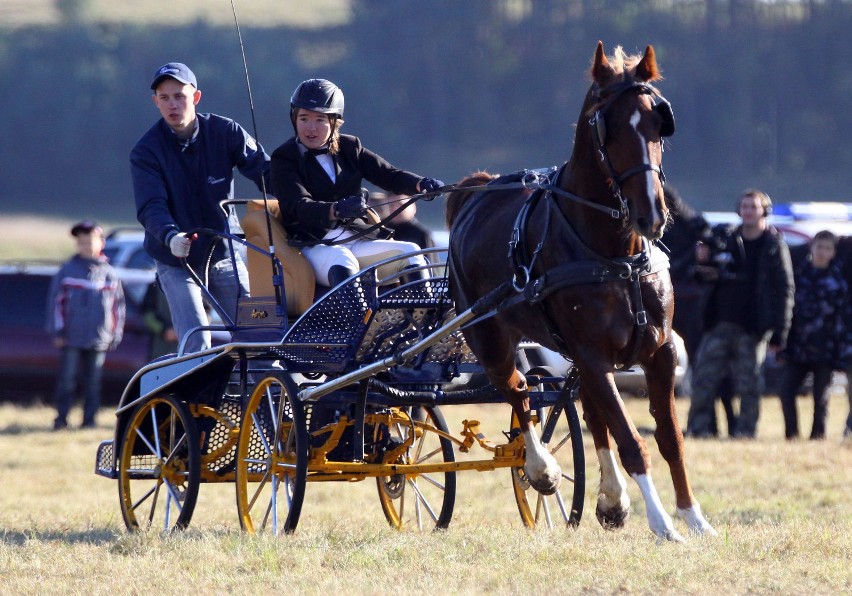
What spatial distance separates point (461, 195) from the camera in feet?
25.5

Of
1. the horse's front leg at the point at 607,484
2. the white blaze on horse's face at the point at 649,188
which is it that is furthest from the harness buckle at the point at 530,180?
the horse's front leg at the point at 607,484

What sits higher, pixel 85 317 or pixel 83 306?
pixel 83 306

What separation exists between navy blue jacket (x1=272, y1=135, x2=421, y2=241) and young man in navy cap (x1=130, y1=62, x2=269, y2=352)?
18cm

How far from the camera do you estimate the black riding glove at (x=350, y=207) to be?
697 centimetres

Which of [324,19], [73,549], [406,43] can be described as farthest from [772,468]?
[406,43]

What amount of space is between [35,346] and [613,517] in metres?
10.1

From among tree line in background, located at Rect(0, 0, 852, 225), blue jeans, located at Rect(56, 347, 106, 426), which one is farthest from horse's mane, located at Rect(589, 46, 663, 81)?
tree line in background, located at Rect(0, 0, 852, 225)

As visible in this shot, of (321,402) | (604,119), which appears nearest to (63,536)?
(321,402)

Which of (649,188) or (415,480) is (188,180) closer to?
(415,480)

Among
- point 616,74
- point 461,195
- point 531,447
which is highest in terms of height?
point 616,74

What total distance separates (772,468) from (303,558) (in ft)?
18.1

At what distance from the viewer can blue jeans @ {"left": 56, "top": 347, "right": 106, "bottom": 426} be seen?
13961mm

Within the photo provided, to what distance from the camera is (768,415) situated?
15.2 meters

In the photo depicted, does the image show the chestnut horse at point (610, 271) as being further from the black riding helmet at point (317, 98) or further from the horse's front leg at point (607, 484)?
the black riding helmet at point (317, 98)
